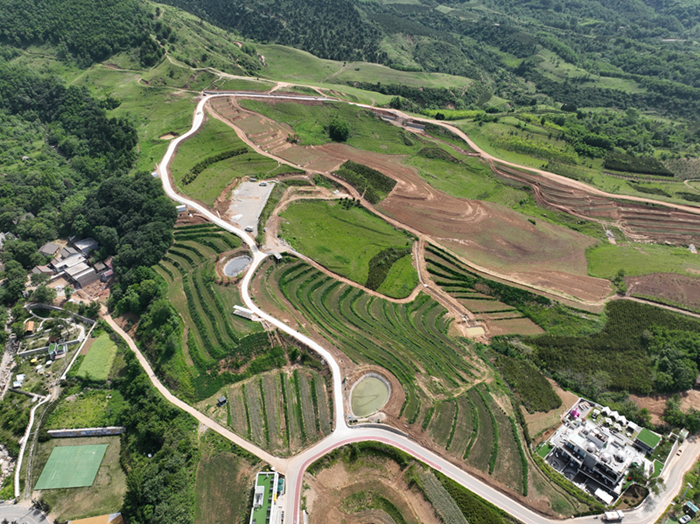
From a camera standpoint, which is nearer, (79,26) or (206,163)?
(206,163)

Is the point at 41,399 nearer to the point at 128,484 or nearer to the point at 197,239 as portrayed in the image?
the point at 128,484

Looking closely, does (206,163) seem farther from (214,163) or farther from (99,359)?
(99,359)

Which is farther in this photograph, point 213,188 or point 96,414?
point 213,188

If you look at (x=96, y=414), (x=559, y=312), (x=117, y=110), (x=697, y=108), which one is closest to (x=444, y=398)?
(x=559, y=312)

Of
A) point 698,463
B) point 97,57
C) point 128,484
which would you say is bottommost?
point 128,484

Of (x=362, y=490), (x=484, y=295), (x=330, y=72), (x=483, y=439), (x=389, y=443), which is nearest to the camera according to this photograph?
(x=362, y=490)

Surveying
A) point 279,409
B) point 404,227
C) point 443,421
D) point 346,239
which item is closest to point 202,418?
point 279,409

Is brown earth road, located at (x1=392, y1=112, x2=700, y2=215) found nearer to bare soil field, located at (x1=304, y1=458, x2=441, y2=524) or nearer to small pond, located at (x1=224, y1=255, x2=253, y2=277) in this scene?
small pond, located at (x1=224, y1=255, x2=253, y2=277)
